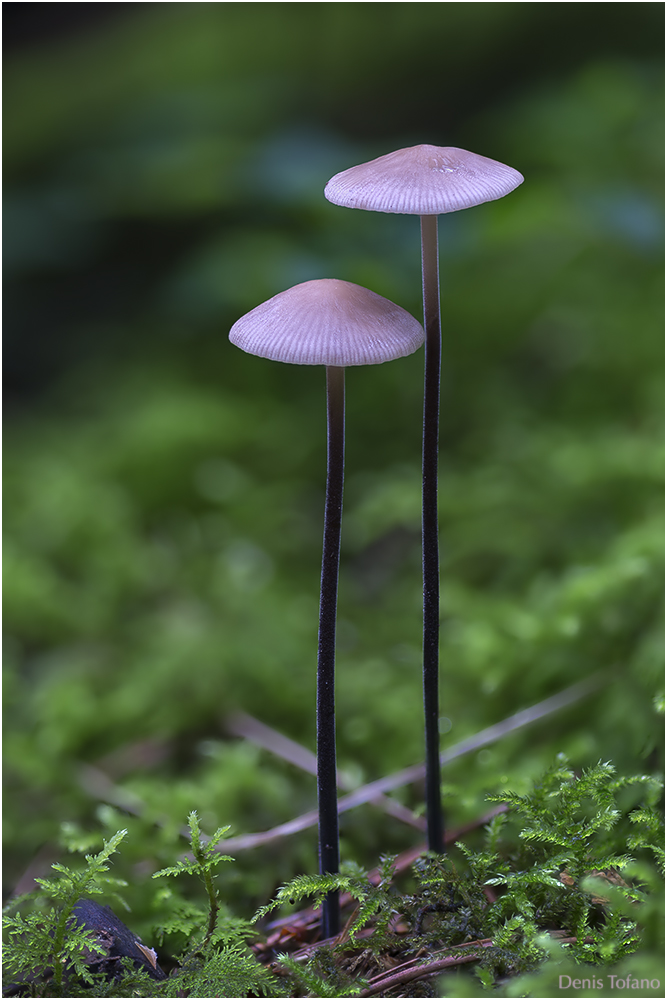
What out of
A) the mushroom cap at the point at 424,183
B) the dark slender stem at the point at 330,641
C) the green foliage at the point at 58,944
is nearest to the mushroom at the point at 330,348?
the dark slender stem at the point at 330,641

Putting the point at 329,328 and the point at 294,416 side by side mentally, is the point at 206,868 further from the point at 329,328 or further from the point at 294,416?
the point at 294,416

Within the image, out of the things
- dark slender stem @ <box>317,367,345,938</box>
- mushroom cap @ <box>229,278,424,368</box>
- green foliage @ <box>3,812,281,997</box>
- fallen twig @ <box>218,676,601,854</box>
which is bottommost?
fallen twig @ <box>218,676,601,854</box>

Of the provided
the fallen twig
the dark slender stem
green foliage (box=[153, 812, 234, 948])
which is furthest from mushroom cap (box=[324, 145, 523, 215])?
the fallen twig

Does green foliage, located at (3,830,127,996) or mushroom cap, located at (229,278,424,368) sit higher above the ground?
mushroom cap, located at (229,278,424,368)

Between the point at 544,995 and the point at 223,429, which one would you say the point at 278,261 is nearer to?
the point at 223,429

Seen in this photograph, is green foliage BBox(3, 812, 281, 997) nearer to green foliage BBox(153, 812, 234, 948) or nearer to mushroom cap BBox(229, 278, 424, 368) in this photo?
green foliage BBox(153, 812, 234, 948)

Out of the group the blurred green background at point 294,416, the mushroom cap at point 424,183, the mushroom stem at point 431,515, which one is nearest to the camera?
the mushroom cap at point 424,183

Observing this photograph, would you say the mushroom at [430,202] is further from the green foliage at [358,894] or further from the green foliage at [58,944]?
the green foliage at [58,944]

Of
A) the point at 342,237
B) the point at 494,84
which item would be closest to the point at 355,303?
the point at 342,237
